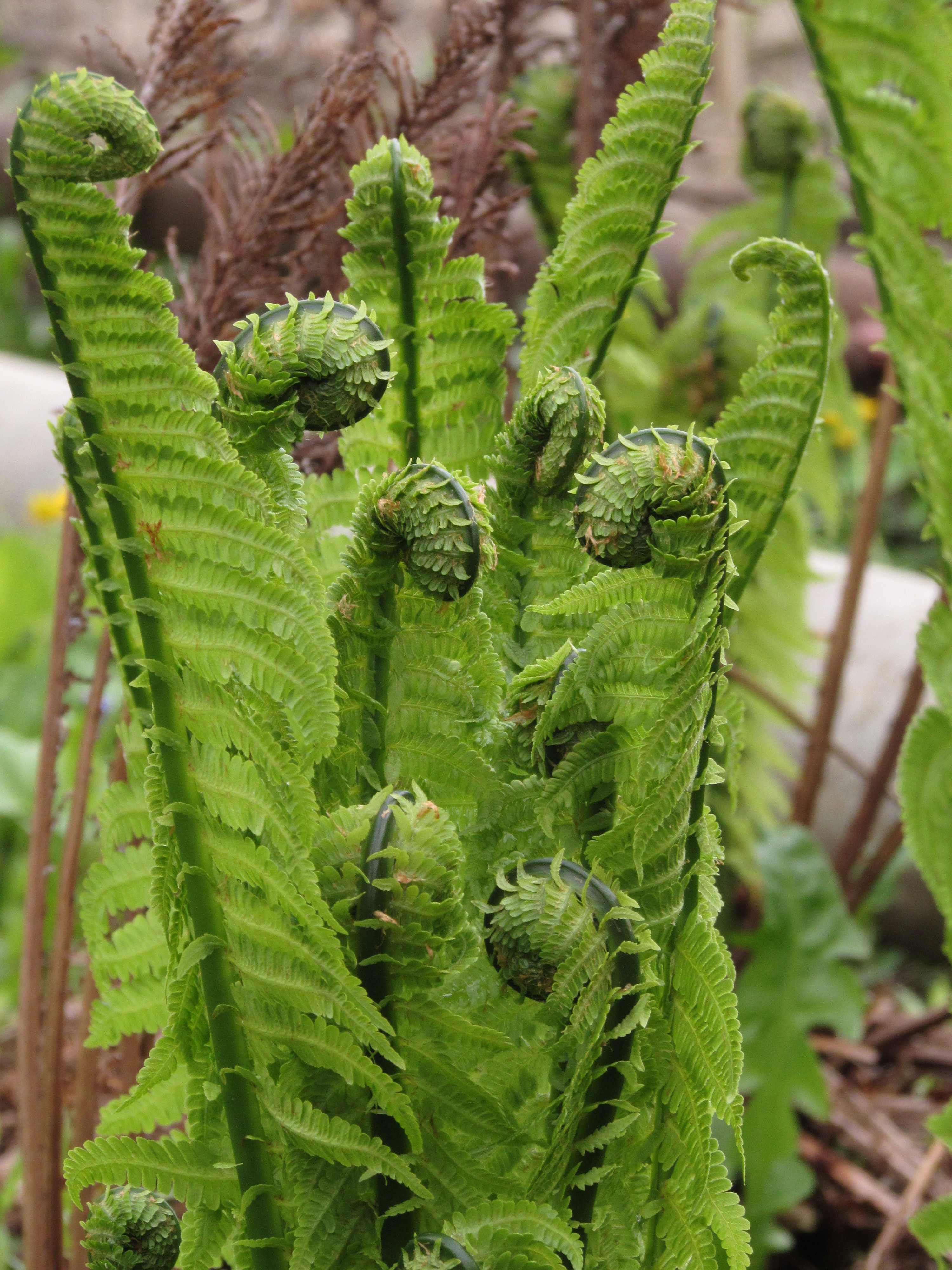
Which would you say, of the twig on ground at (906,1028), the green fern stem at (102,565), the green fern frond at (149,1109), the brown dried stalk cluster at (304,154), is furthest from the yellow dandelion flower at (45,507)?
the green fern frond at (149,1109)

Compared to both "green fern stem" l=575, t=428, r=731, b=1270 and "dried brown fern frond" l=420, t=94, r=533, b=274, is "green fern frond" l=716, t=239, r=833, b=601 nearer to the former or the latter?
"green fern stem" l=575, t=428, r=731, b=1270

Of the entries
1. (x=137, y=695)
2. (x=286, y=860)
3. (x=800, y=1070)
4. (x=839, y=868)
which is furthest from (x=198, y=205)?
(x=286, y=860)

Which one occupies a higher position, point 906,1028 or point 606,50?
point 606,50

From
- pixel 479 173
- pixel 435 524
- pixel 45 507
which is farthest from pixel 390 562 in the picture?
pixel 45 507

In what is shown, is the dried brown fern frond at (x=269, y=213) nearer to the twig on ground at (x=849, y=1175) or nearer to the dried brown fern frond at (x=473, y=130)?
the dried brown fern frond at (x=473, y=130)

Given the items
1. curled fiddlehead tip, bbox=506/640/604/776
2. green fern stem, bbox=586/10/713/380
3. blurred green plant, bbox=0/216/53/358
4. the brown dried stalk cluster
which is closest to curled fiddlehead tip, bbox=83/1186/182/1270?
curled fiddlehead tip, bbox=506/640/604/776

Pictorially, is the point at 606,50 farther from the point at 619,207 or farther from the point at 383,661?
the point at 383,661
